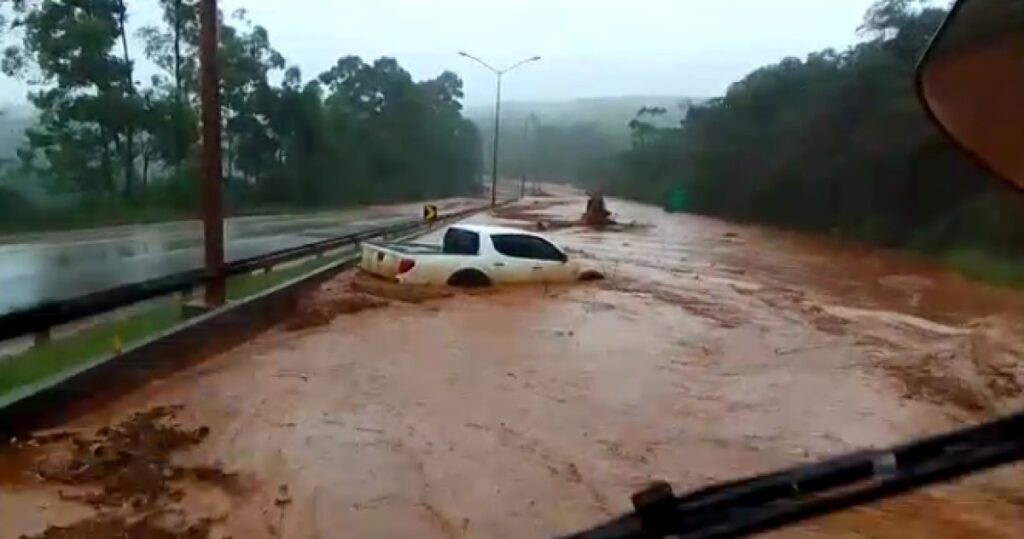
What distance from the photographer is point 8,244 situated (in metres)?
25.4

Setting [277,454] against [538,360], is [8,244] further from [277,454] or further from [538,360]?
[277,454]

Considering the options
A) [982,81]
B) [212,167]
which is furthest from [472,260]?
[982,81]

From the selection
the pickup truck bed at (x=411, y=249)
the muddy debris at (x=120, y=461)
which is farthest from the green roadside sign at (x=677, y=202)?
the muddy debris at (x=120, y=461)

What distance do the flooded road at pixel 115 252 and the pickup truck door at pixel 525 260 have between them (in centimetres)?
570

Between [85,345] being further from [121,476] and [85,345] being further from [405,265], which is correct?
[405,265]

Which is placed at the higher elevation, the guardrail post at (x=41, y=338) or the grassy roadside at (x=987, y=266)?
the guardrail post at (x=41, y=338)

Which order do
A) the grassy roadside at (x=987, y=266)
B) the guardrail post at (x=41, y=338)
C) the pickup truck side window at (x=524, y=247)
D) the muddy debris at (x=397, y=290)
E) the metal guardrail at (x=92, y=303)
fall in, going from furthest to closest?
the grassy roadside at (x=987, y=266) → the pickup truck side window at (x=524, y=247) → the muddy debris at (x=397, y=290) → the guardrail post at (x=41, y=338) → the metal guardrail at (x=92, y=303)

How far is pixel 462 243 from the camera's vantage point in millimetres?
19062

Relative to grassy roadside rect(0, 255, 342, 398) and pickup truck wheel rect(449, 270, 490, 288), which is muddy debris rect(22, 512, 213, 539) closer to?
grassy roadside rect(0, 255, 342, 398)

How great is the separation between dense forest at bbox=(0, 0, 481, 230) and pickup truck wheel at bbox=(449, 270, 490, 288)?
20.0 metres

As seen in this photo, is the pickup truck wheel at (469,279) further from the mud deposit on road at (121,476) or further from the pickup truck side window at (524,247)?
the mud deposit on road at (121,476)

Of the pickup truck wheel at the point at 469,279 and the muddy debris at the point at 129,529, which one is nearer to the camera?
the muddy debris at the point at 129,529

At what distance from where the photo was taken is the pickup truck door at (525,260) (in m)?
19.0

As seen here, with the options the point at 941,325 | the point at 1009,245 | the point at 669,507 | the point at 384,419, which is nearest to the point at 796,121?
the point at 1009,245
